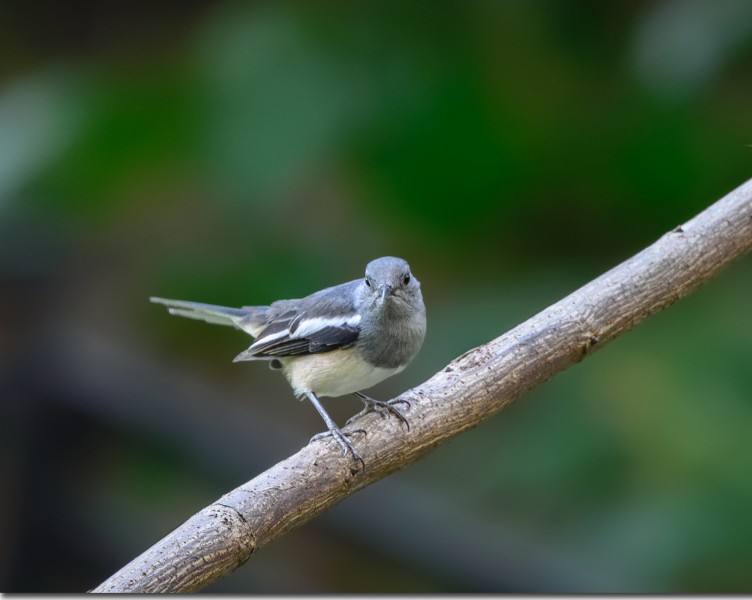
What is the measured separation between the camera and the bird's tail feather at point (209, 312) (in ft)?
5.04

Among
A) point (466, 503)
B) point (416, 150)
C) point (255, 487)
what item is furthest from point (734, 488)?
point (255, 487)

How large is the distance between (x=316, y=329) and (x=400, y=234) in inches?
27.9

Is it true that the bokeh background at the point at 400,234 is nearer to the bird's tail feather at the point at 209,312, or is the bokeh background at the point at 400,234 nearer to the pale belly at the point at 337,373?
the bird's tail feather at the point at 209,312

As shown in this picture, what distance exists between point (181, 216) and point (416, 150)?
2.21 ft

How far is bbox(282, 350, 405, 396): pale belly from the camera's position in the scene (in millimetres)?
1409

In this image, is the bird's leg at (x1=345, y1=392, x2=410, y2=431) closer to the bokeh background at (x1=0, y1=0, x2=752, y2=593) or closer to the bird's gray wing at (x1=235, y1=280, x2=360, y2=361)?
the bird's gray wing at (x1=235, y1=280, x2=360, y2=361)

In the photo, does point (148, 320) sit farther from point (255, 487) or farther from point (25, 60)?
point (255, 487)

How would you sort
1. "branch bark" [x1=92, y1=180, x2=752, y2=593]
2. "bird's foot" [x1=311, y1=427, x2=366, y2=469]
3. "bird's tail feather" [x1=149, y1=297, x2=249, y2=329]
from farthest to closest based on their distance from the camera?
"bird's tail feather" [x1=149, y1=297, x2=249, y2=329] < "bird's foot" [x1=311, y1=427, x2=366, y2=469] < "branch bark" [x1=92, y1=180, x2=752, y2=593]

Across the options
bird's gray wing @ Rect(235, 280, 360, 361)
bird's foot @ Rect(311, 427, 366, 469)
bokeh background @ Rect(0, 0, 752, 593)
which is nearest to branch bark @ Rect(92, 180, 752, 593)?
bird's foot @ Rect(311, 427, 366, 469)

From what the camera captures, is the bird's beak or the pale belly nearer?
the bird's beak

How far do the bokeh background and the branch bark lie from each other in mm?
654

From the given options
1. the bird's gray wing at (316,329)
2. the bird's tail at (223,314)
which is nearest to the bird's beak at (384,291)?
the bird's gray wing at (316,329)

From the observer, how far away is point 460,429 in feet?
4.32

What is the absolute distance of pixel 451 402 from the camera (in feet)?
4.31
